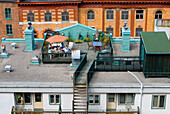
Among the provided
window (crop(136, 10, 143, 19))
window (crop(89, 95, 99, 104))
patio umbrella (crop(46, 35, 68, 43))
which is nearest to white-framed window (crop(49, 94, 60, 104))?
window (crop(89, 95, 99, 104))

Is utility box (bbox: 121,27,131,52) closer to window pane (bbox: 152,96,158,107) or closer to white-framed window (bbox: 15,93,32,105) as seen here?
window pane (bbox: 152,96,158,107)

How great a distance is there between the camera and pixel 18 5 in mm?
68438

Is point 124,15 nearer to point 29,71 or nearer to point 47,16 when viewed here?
point 47,16

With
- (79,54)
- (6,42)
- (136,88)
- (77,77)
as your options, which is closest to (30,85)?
(77,77)

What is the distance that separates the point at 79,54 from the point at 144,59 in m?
6.71

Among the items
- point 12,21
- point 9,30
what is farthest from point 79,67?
point 9,30

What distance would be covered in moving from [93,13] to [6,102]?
120ft

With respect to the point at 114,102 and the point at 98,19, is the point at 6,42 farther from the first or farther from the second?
the point at 98,19

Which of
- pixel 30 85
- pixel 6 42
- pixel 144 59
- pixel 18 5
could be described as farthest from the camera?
pixel 18 5

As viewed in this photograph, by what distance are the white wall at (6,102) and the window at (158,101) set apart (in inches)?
508

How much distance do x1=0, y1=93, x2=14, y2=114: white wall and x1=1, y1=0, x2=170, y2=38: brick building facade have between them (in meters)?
34.3

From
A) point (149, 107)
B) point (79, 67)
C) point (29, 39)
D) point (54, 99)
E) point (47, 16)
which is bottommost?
point (149, 107)

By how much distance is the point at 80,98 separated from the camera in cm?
3466

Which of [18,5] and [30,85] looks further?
[18,5]
